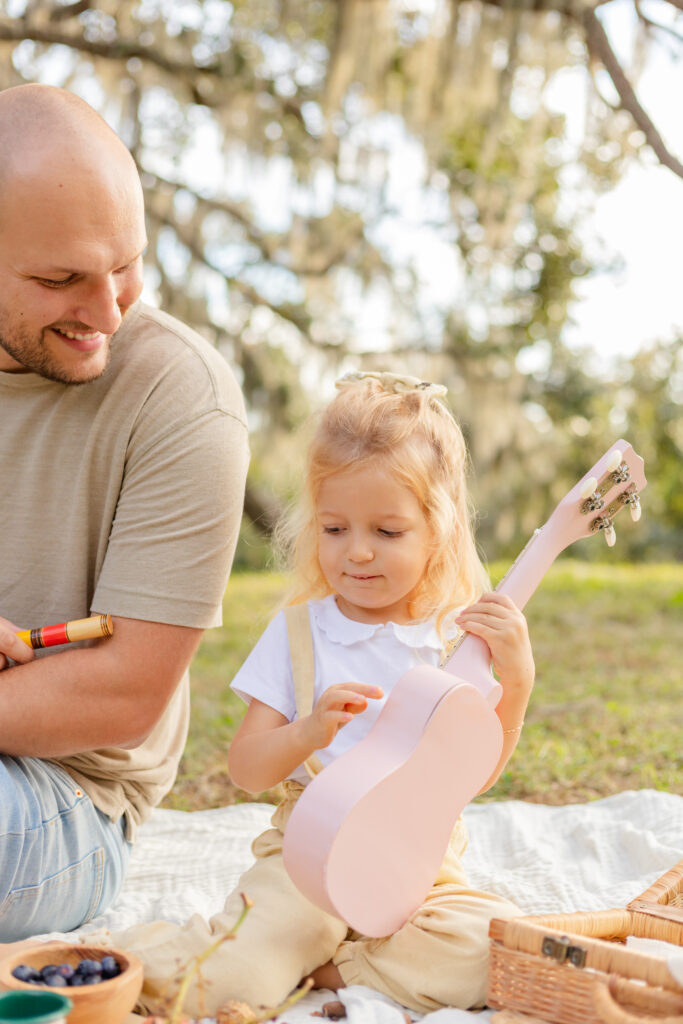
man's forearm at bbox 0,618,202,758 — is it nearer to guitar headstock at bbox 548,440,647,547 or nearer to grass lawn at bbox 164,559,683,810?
grass lawn at bbox 164,559,683,810

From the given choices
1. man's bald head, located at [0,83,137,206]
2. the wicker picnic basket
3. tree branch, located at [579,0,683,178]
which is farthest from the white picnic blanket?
tree branch, located at [579,0,683,178]

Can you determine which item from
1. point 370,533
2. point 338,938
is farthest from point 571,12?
point 338,938

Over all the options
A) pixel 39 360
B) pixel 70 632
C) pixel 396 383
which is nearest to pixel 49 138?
pixel 39 360

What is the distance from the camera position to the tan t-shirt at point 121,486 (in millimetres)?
2105

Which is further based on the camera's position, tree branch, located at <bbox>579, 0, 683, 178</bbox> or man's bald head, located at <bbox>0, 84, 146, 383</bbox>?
tree branch, located at <bbox>579, 0, 683, 178</bbox>

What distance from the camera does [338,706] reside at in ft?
5.62

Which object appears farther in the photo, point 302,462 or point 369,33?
point 369,33

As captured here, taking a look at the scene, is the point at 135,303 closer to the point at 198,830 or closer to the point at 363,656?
the point at 363,656

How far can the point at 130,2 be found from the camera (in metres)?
5.78

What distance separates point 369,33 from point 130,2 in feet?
4.40

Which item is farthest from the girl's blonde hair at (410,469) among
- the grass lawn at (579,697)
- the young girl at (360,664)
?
the grass lawn at (579,697)

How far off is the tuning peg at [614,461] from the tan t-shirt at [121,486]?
0.75 metres

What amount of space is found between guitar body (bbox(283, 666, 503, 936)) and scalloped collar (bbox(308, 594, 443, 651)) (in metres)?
0.25

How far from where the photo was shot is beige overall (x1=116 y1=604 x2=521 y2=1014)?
174 cm
